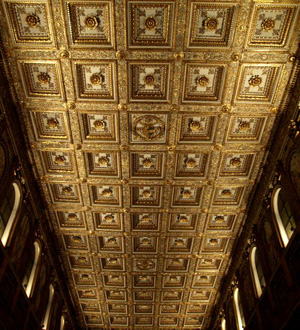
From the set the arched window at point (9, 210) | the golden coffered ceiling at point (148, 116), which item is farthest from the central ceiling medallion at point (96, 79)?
the arched window at point (9, 210)

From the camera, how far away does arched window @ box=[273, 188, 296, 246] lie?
1039 centimetres

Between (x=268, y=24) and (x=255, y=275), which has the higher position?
(x=268, y=24)

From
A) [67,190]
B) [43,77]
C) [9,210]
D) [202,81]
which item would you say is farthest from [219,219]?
[43,77]

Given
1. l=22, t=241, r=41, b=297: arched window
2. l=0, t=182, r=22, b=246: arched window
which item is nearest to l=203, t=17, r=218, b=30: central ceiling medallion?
l=0, t=182, r=22, b=246: arched window

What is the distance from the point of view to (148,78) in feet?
35.1

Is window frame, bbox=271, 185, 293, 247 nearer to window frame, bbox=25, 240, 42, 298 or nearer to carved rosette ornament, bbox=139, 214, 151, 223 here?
carved rosette ornament, bbox=139, 214, 151, 223

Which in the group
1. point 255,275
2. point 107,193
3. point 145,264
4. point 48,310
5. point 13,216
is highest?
point 107,193

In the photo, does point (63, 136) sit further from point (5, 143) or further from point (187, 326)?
point (187, 326)

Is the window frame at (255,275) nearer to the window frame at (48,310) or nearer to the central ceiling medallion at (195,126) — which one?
the central ceiling medallion at (195,126)

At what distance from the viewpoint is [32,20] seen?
9.39 metres

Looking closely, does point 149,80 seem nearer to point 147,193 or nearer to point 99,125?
point 99,125

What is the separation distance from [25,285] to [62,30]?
28.7ft

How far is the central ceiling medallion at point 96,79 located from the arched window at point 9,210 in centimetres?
438

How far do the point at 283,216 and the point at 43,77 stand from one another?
8.90m
